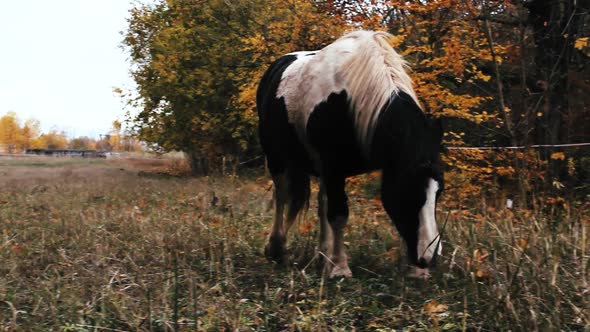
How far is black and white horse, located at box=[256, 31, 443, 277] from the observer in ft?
10.6

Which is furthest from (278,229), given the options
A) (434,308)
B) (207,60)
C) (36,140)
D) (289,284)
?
(36,140)

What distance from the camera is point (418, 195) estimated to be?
125 inches

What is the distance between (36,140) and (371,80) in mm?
116763

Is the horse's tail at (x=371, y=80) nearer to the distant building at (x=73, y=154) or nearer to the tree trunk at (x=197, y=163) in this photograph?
the tree trunk at (x=197, y=163)

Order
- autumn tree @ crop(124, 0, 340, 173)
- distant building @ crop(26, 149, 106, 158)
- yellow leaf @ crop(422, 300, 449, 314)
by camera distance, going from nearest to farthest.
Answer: yellow leaf @ crop(422, 300, 449, 314)
autumn tree @ crop(124, 0, 340, 173)
distant building @ crop(26, 149, 106, 158)

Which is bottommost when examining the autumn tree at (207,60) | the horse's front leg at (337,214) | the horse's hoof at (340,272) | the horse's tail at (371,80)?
the horse's hoof at (340,272)

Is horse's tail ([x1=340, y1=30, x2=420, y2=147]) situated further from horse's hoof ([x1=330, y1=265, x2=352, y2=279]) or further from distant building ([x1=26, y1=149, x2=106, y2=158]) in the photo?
distant building ([x1=26, y1=149, x2=106, y2=158])

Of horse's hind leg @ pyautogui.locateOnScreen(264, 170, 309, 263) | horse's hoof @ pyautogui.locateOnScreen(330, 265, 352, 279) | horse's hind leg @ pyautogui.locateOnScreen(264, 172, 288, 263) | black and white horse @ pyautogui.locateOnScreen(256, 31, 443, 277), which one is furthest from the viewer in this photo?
horse's hind leg @ pyautogui.locateOnScreen(264, 170, 309, 263)

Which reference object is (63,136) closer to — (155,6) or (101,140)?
(101,140)

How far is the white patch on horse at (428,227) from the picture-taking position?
3.08m

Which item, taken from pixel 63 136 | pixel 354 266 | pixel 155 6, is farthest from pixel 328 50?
pixel 63 136

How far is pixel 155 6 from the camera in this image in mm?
21656

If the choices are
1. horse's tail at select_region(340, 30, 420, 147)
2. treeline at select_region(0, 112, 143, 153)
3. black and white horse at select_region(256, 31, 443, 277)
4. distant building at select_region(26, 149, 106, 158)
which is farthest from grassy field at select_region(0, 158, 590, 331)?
treeline at select_region(0, 112, 143, 153)

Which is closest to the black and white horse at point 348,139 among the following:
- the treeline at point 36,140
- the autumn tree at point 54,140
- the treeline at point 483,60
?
the treeline at point 483,60
